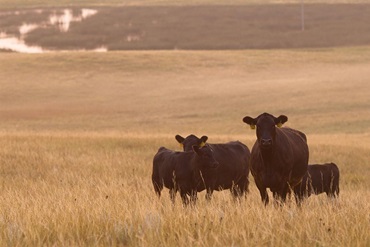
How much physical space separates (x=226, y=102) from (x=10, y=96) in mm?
14265

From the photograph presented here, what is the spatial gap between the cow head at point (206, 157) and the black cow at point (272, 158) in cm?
69

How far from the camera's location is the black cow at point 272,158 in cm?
1050

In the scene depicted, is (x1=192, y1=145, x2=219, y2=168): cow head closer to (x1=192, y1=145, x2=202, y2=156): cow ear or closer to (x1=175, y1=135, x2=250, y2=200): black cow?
(x1=192, y1=145, x2=202, y2=156): cow ear

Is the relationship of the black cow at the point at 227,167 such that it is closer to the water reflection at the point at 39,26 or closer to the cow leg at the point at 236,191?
the cow leg at the point at 236,191

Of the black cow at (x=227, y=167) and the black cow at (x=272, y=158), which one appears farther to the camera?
the black cow at (x=227, y=167)

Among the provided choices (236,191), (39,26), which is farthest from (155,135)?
(39,26)

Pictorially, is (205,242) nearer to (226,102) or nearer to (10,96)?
(226,102)

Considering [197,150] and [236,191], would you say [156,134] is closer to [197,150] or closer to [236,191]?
[236,191]

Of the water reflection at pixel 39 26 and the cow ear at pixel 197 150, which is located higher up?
the water reflection at pixel 39 26

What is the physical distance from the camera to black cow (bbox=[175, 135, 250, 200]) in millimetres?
12144

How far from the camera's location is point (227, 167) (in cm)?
1270

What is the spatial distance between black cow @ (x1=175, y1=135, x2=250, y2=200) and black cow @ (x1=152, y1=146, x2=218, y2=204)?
6.9 inches

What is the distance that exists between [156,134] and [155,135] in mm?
1719

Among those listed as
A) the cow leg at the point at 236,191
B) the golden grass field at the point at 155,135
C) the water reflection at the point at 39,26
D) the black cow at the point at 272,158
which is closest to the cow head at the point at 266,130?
the black cow at the point at 272,158
